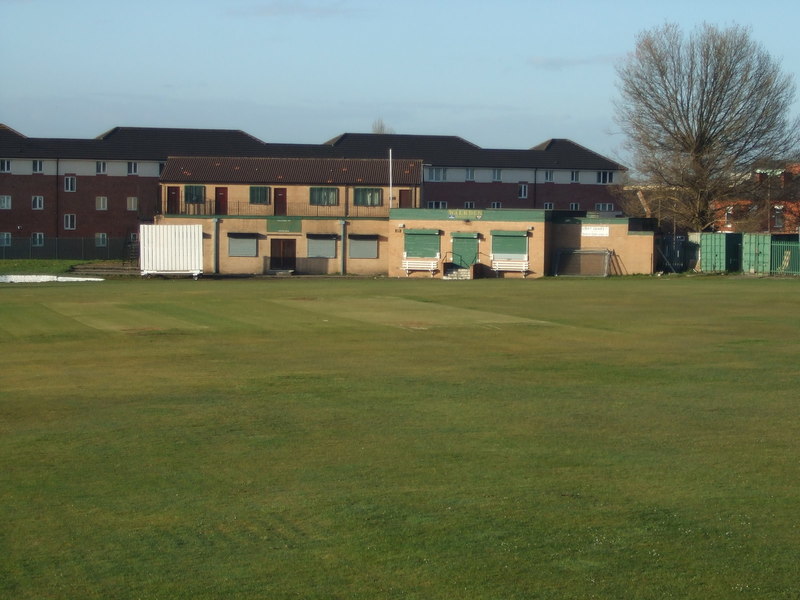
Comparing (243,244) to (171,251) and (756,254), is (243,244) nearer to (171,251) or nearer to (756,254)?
(171,251)

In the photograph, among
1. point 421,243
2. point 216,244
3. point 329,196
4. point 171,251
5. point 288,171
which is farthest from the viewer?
point 288,171

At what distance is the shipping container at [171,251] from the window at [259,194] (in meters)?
11.2

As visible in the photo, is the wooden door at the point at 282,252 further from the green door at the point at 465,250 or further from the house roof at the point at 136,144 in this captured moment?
the house roof at the point at 136,144

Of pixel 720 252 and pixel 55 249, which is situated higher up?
pixel 720 252

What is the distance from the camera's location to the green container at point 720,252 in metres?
65.2

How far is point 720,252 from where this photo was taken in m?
65.3

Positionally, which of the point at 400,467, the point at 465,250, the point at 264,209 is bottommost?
the point at 400,467

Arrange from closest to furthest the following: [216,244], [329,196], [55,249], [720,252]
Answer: [720,252], [216,244], [329,196], [55,249]

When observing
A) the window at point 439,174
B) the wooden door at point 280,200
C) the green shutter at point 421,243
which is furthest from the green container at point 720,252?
the window at point 439,174

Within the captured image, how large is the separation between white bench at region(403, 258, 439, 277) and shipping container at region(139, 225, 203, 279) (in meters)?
12.7

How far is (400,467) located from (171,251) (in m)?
53.5

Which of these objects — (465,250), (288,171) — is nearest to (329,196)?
(288,171)

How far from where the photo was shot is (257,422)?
571 inches

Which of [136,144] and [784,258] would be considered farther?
[136,144]
